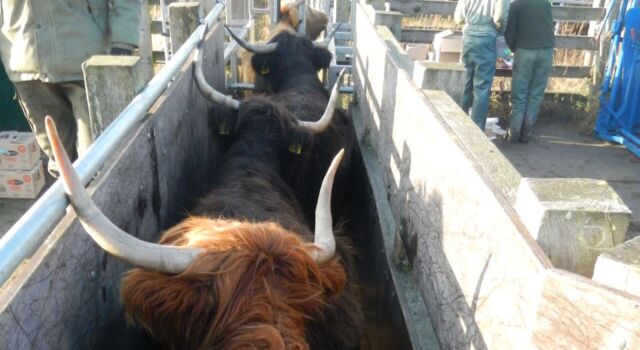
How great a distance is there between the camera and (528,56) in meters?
7.91

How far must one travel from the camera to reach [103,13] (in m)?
4.18

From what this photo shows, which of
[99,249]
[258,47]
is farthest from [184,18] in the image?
[99,249]

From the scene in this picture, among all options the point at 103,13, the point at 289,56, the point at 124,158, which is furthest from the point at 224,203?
the point at 289,56

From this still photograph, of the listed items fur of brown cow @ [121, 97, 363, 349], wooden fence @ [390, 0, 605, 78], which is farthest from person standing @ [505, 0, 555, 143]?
fur of brown cow @ [121, 97, 363, 349]

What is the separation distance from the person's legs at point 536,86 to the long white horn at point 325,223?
673 centimetres

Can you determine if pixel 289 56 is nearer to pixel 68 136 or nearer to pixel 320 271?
pixel 68 136

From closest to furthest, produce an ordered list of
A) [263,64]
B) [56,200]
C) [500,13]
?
[56,200], [263,64], [500,13]

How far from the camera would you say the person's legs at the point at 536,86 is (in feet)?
26.2

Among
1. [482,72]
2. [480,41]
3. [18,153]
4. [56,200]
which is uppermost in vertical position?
[56,200]

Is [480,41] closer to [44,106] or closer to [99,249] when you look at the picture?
[44,106]

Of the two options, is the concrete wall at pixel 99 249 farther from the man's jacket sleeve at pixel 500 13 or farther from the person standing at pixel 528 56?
the person standing at pixel 528 56

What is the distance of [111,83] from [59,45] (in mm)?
1342

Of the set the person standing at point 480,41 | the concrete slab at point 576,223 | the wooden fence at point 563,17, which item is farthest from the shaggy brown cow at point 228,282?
the wooden fence at point 563,17

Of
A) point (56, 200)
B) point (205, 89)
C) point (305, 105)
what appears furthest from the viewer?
point (305, 105)
